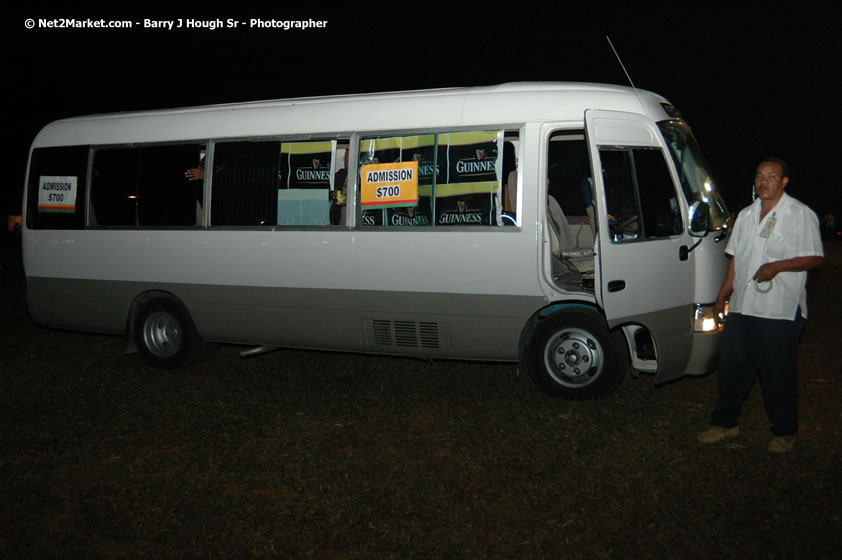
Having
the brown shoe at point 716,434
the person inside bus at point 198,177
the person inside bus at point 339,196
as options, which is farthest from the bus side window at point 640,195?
the person inside bus at point 198,177

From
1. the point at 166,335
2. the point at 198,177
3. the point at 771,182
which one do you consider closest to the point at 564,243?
the point at 771,182

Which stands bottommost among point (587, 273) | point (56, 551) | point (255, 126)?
point (56, 551)

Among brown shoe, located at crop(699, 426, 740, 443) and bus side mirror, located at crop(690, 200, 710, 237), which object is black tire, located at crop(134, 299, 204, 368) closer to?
bus side mirror, located at crop(690, 200, 710, 237)

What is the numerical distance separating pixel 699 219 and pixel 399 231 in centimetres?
257

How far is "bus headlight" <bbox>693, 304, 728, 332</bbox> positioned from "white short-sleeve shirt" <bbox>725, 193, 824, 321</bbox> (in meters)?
1.19

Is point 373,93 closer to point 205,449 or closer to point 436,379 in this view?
point 436,379

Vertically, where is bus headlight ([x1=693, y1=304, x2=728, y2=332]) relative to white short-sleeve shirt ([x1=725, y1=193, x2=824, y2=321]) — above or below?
below

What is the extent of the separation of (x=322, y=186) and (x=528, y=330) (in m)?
2.39

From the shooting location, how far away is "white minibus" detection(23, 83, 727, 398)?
667 cm

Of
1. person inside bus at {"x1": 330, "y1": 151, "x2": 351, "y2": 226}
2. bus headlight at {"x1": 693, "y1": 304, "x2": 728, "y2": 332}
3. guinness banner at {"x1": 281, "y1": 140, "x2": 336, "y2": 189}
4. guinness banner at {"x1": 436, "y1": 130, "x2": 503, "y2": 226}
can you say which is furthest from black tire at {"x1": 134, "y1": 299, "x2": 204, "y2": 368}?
bus headlight at {"x1": 693, "y1": 304, "x2": 728, "y2": 332}

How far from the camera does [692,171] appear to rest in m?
6.96

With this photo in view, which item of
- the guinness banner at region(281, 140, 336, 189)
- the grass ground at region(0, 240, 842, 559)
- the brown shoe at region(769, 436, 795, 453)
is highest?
the guinness banner at region(281, 140, 336, 189)

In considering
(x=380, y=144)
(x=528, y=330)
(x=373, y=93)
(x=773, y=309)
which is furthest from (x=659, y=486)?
(x=373, y=93)

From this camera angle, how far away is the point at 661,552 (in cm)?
412
